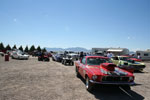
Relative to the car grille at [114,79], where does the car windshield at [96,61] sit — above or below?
above

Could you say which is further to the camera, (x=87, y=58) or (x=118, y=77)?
(x=87, y=58)

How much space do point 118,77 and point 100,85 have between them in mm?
782

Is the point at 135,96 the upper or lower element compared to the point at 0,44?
lower

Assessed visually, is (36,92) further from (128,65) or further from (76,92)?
(128,65)

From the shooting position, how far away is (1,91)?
495cm

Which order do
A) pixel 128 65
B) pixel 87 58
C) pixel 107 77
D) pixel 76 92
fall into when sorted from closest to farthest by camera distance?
pixel 107 77 < pixel 76 92 < pixel 87 58 < pixel 128 65

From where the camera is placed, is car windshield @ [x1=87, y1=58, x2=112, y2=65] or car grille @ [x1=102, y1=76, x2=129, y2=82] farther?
car windshield @ [x1=87, y1=58, x2=112, y2=65]

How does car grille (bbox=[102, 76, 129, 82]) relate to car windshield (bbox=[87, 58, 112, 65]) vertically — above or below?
below

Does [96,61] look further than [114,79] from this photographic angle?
Yes

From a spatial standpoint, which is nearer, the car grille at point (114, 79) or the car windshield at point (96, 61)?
the car grille at point (114, 79)

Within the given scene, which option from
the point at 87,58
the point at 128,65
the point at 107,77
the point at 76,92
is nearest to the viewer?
the point at 107,77

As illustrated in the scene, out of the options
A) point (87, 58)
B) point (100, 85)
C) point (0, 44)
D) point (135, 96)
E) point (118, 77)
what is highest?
point (0, 44)

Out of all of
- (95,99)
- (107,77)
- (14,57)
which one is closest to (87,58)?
(107,77)

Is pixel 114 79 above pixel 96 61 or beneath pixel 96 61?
beneath
